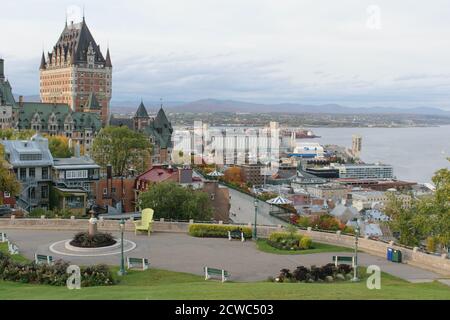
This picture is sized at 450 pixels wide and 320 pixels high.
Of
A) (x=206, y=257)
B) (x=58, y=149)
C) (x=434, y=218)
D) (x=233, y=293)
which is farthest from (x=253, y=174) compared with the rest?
(x=233, y=293)

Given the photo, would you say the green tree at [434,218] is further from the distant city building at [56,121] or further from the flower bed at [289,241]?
the distant city building at [56,121]

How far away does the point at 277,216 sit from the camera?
49.5 metres

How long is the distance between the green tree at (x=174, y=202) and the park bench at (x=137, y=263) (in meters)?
14.0

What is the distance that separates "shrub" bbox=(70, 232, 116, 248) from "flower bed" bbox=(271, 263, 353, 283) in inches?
353

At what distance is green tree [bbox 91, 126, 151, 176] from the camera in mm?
72562

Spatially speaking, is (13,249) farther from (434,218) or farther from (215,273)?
(434,218)

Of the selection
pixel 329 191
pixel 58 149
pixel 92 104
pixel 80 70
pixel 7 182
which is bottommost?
pixel 329 191

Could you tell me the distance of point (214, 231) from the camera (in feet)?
Answer: 102

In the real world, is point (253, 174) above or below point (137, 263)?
below

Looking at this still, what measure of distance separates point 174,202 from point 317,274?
17903mm

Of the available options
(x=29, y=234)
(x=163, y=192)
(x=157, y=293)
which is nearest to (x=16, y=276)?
(x=157, y=293)

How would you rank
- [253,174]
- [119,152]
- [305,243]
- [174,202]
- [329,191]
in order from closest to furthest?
[305,243], [174,202], [119,152], [329,191], [253,174]

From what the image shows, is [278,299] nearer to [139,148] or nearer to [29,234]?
[29,234]

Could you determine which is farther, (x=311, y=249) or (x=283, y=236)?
(x=283, y=236)
